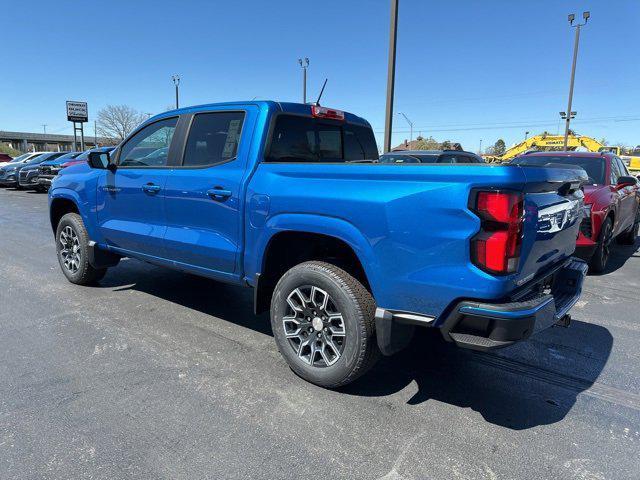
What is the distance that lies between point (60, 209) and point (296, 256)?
3983mm

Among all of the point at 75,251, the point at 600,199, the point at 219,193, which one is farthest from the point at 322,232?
the point at 600,199

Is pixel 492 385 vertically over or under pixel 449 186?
under

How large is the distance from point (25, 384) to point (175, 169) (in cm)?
202

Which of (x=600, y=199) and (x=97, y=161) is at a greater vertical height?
(x=97, y=161)

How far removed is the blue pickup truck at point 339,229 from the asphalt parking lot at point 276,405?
0.43 meters

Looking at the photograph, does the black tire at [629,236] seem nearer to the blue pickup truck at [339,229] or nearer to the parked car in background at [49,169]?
the blue pickup truck at [339,229]

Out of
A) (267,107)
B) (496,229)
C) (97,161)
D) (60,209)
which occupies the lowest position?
(60,209)

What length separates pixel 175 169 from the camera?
162 inches

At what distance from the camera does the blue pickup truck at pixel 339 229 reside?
247 centimetres

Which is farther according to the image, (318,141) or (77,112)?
(77,112)

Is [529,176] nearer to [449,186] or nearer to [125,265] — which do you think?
[449,186]

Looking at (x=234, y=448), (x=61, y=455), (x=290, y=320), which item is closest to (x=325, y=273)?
(x=290, y=320)

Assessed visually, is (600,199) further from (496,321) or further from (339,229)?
(339,229)

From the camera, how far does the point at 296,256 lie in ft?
11.8
